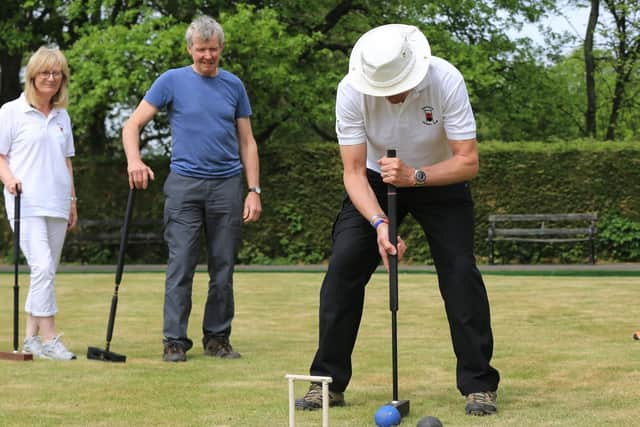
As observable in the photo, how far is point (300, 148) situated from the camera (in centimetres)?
1780

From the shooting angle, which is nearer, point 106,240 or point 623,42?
point 106,240

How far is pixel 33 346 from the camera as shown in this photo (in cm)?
646

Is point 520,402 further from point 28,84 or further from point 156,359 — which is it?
point 28,84

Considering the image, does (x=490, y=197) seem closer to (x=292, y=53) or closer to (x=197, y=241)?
(x=292, y=53)

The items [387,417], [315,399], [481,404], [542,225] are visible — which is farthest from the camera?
[542,225]

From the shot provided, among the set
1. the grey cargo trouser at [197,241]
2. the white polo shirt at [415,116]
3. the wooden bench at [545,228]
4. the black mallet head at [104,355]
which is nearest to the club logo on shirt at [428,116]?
the white polo shirt at [415,116]

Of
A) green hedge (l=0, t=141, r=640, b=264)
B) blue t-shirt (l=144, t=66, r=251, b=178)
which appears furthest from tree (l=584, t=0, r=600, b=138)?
blue t-shirt (l=144, t=66, r=251, b=178)

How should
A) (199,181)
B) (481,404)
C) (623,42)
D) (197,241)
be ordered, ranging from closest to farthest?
(481,404) → (199,181) → (197,241) → (623,42)

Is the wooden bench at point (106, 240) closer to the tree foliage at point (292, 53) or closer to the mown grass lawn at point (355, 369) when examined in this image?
the tree foliage at point (292, 53)

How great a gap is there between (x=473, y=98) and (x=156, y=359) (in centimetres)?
1381

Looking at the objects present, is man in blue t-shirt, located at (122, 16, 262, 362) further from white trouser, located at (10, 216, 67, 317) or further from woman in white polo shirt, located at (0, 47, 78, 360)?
white trouser, located at (10, 216, 67, 317)

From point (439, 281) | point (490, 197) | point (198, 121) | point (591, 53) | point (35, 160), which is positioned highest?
point (591, 53)

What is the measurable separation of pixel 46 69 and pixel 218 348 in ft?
6.17

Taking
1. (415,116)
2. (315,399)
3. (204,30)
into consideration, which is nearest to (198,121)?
(204,30)
